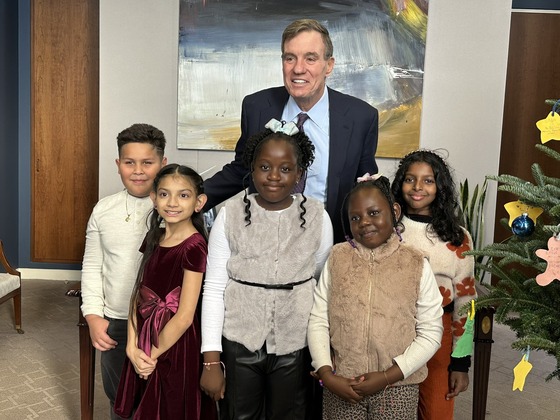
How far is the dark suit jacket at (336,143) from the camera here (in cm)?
221

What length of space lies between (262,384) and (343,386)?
0.27 m

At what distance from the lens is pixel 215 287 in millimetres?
1847

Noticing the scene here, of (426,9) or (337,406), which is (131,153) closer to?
(337,406)

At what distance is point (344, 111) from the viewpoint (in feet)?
7.37

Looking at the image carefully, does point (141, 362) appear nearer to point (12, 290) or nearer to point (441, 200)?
point (441, 200)

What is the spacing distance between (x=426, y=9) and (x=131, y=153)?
3266mm

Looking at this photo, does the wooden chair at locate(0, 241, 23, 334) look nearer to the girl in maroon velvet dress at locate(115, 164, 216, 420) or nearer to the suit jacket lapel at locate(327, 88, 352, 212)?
the girl in maroon velvet dress at locate(115, 164, 216, 420)

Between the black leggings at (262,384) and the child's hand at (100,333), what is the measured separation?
19.0 inches

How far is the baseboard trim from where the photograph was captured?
17.9 ft

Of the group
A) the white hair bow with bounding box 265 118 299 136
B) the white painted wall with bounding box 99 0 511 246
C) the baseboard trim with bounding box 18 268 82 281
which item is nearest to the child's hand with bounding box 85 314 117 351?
the white hair bow with bounding box 265 118 299 136

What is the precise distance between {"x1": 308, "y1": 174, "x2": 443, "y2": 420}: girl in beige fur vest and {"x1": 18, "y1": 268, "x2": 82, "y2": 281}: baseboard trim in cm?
415

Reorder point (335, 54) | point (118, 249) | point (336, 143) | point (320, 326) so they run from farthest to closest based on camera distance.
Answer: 1. point (335, 54)
2. point (336, 143)
3. point (118, 249)
4. point (320, 326)

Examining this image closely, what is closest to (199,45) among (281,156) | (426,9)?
(426,9)

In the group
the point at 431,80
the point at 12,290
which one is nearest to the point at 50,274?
the point at 12,290
